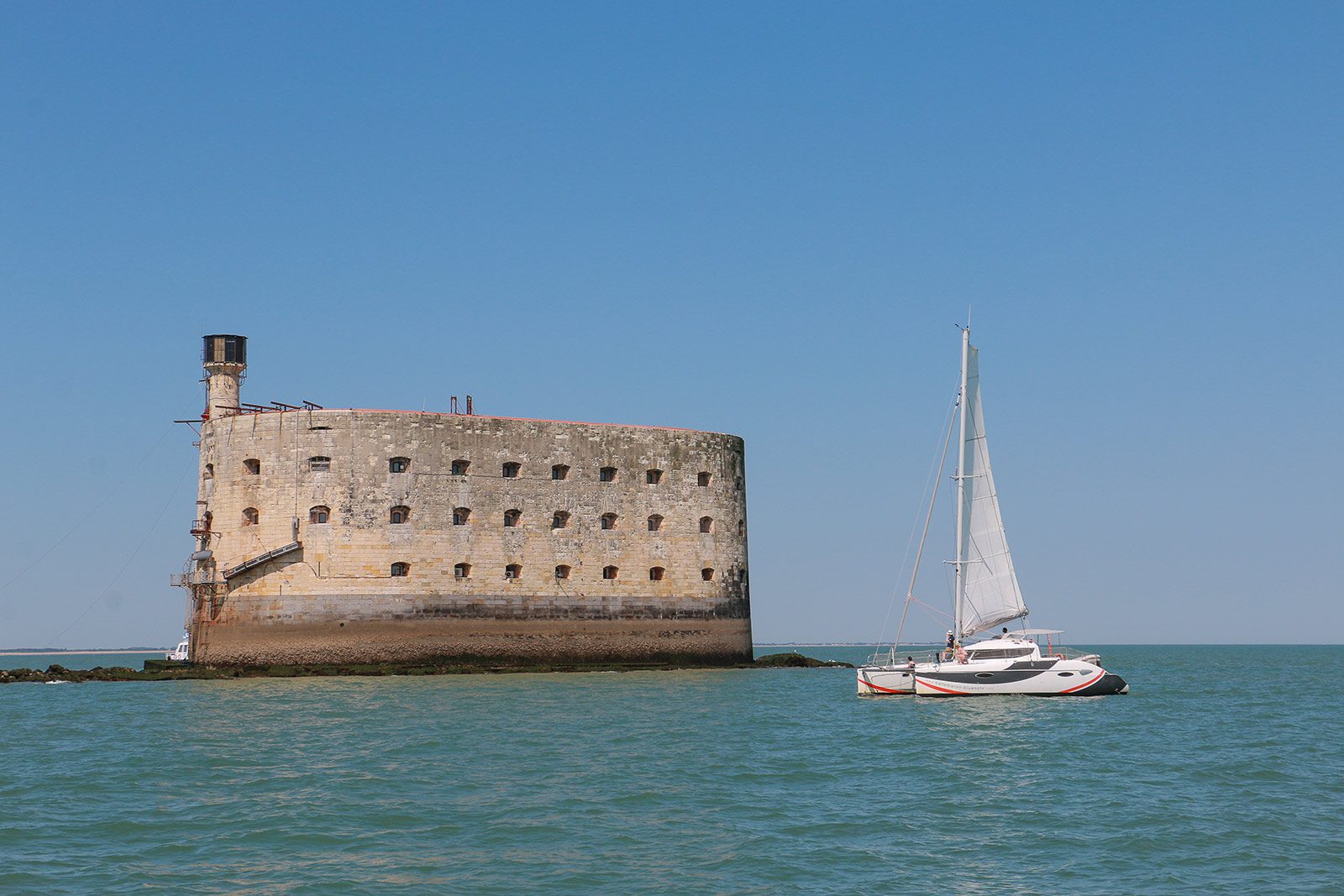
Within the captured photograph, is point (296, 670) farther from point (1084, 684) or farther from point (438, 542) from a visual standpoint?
point (1084, 684)

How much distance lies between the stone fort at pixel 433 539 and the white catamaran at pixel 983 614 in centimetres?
1164

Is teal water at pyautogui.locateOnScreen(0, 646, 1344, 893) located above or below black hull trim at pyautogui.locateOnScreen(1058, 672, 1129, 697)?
below

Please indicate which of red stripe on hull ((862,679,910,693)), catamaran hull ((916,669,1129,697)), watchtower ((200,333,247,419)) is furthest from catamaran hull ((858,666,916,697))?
watchtower ((200,333,247,419))

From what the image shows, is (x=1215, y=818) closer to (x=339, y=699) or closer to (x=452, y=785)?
(x=452, y=785)

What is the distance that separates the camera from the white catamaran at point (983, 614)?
3203 centimetres

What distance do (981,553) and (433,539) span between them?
1546cm

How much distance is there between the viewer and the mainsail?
→ 32.1 metres

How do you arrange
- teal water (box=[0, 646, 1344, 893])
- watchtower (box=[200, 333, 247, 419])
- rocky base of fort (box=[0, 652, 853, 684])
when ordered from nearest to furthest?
1. teal water (box=[0, 646, 1344, 893])
2. rocky base of fort (box=[0, 652, 853, 684])
3. watchtower (box=[200, 333, 247, 419])

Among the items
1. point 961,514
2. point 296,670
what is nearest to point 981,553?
point 961,514

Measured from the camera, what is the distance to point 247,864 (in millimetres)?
14266

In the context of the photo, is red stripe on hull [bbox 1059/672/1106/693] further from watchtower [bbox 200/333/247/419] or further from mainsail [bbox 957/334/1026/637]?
watchtower [bbox 200/333/247/419]

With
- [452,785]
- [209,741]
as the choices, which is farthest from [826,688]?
[452,785]

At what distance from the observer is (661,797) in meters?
18.2

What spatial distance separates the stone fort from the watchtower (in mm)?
47
